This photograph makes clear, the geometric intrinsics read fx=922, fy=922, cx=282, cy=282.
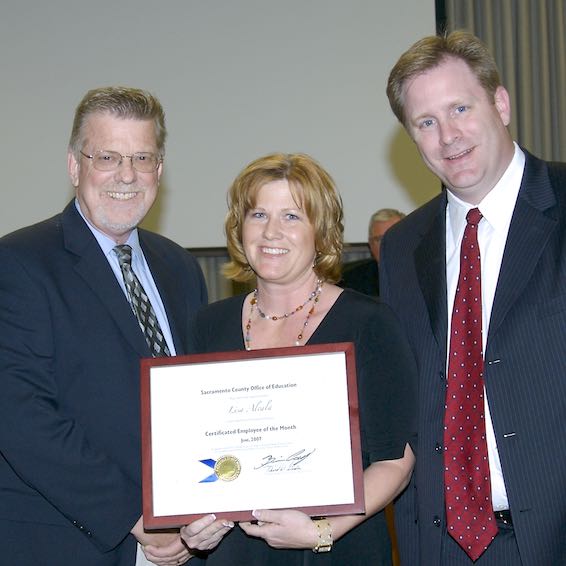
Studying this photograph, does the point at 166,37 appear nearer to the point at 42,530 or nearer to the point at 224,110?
the point at 224,110

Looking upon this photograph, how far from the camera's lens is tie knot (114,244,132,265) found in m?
2.89

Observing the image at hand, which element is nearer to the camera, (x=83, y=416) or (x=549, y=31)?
(x=83, y=416)

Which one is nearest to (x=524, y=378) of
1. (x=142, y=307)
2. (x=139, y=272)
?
(x=142, y=307)

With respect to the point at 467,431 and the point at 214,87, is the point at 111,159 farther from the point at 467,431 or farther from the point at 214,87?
the point at 214,87

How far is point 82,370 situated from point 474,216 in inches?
48.6

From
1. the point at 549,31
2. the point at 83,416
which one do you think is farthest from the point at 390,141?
the point at 83,416

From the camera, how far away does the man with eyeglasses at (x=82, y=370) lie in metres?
2.54

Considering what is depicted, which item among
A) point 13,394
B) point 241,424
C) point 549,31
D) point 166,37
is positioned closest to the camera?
point 241,424

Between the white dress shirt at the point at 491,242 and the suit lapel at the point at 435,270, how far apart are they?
0.08ft

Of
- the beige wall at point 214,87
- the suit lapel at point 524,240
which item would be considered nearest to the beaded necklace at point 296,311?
the suit lapel at point 524,240

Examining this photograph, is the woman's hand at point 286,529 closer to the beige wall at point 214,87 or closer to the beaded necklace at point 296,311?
the beaded necklace at point 296,311

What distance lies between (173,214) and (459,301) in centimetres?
398

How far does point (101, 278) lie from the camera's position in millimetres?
2738

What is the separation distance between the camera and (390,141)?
6473 mm
